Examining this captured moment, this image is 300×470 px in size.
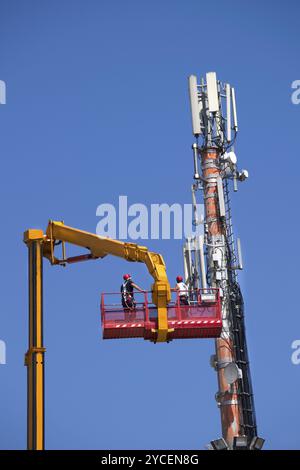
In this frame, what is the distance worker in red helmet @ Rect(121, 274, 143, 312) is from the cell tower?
13787 mm

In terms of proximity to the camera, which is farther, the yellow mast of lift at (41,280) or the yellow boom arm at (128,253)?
the yellow boom arm at (128,253)

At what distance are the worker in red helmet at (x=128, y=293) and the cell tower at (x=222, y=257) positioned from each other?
45.2ft

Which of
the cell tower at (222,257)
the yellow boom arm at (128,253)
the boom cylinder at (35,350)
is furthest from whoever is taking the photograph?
the cell tower at (222,257)

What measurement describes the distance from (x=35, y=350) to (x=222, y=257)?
891 inches

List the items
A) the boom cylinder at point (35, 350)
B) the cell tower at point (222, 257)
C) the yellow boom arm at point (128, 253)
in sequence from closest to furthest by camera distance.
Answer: the boom cylinder at point (35, 350) < the yellow boom arm at point (128, 253) < the cell tower at point (222, 257)

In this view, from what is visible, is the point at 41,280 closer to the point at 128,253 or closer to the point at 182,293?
the point at 128,253

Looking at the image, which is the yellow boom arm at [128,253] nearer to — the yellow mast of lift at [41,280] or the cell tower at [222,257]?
the yellow mast of lift at [41,280]

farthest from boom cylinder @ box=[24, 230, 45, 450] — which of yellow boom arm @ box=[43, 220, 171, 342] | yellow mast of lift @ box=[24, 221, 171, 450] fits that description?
yellow boom arm @ box=[43, 220, 171, 342]

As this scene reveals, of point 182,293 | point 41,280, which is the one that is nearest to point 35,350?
point 41,280

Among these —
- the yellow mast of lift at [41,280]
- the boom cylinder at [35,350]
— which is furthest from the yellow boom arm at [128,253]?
the boom cylinder at [35,350]

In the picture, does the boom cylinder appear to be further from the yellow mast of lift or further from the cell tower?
the cell tower

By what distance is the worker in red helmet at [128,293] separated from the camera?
54031 mm

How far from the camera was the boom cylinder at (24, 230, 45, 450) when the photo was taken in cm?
4909
